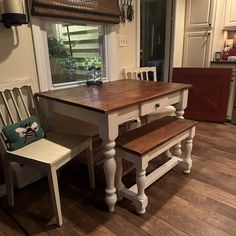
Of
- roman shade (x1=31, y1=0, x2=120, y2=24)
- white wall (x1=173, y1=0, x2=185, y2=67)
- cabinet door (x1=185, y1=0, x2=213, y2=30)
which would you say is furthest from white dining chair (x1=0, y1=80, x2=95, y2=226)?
cabinet door (x1=185, y1=0, x2=213, y2=30)

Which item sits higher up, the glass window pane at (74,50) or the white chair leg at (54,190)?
the glass window pane at (74,50)

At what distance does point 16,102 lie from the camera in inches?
69.9

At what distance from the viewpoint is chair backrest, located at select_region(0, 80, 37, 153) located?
169cm

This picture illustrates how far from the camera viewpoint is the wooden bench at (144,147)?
145cm

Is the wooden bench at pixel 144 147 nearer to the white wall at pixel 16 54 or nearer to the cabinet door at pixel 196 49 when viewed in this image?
the white wall at pixel 16 54

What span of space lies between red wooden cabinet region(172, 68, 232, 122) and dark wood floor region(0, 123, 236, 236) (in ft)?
4.10

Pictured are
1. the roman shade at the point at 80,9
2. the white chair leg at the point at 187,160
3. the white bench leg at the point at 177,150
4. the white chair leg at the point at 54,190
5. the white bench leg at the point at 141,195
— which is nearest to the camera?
the white chair leg at the point at 54,190

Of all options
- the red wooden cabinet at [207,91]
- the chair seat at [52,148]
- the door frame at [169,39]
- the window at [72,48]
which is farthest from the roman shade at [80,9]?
the red wooden cabinet at [207,91]

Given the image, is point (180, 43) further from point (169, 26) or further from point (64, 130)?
point (64, 130)

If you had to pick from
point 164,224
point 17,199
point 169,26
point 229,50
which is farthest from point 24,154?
point 229,50

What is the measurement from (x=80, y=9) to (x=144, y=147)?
136 cm

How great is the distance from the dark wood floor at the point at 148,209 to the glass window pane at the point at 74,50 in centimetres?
95

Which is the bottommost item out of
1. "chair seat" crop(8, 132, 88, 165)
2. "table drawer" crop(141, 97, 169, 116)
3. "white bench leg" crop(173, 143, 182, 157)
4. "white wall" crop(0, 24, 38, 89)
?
"white bench leg" crop(173, 143, 182, 157)

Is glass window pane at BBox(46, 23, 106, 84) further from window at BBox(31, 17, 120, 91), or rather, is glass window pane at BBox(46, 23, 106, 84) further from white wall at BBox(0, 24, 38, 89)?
white wall at BBox(0, 24, 38, 89)
